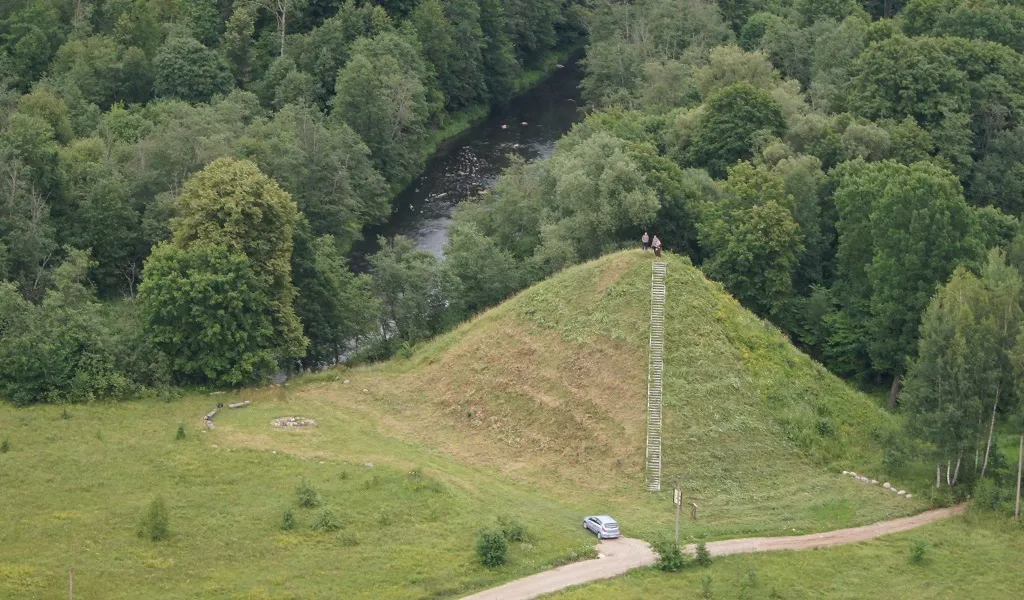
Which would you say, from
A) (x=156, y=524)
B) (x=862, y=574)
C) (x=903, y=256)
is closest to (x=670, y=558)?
(x=862, y=574)

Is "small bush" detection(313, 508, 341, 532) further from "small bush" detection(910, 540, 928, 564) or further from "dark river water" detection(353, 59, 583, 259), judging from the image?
"dark river water" detection(353, 59, 583, 259)

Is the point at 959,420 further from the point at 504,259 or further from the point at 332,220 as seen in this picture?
the point at 332,220

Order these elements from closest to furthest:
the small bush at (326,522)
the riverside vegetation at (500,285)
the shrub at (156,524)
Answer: the shrub at (156,524) → the small bush at (326,522) → the riverside vegetation at (500,285)

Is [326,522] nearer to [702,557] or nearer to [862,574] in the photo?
[702,557]

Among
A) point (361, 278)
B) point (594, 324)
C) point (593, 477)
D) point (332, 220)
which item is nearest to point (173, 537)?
point (593, 477)

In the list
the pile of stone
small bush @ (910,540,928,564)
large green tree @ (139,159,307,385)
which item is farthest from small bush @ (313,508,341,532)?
small bush @ (910,540,928,564)

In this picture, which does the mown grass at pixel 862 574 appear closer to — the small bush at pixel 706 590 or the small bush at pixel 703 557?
the small bush at pixel 706 590

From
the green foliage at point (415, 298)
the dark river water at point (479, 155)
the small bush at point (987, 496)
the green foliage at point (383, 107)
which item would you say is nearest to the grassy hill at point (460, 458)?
the small bush at point (987, 496)
